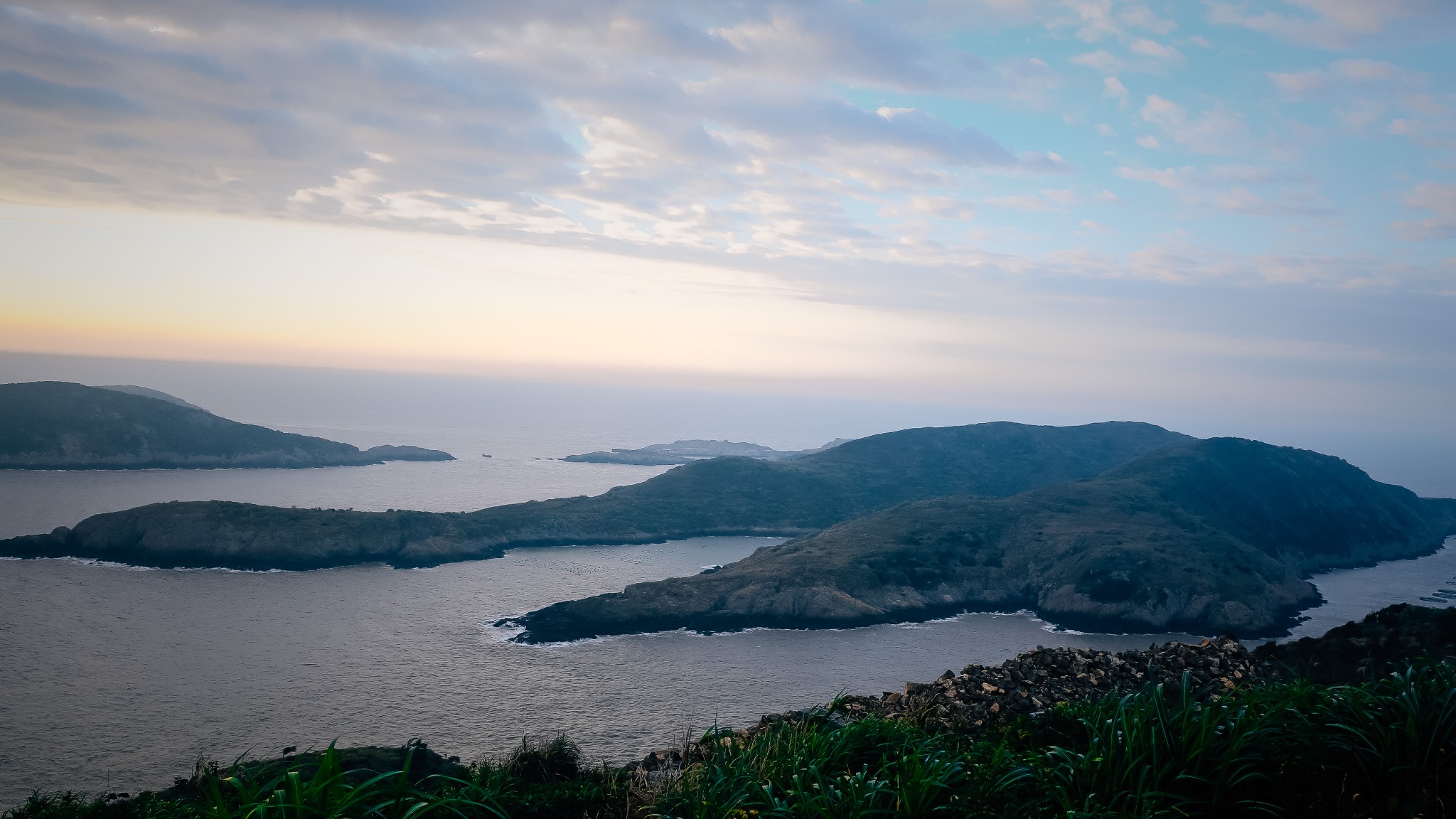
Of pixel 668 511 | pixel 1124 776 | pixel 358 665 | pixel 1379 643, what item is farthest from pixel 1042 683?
pixel 668 511

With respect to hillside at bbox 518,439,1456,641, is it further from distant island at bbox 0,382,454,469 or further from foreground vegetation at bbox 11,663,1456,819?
distant island at bbox 0,382,454,469

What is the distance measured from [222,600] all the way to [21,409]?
87.6 meters

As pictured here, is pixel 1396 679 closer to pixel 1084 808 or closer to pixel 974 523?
pixel 1084 808

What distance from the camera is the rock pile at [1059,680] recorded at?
15.0 meters

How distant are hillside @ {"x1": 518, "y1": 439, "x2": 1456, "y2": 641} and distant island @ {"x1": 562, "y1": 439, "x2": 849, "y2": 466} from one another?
225ft

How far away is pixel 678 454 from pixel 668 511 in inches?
3184

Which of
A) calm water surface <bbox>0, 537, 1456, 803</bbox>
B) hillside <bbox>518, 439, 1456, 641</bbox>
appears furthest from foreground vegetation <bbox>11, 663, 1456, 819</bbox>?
hillside <bbox>518, 439, 1456, 641</bbox>

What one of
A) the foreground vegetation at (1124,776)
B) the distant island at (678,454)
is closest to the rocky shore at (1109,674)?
the foreground vegetation at (1124,776)

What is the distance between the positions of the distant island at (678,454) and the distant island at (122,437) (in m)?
52.6

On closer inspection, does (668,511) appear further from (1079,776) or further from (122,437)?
(1079,776)

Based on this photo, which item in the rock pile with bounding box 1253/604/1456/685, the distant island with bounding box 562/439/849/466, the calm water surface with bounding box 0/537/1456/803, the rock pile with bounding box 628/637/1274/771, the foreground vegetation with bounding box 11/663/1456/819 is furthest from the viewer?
the distant island with bounding box 562/439/849/466

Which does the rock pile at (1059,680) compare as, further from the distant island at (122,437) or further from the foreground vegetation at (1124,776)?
the distant island at (122,437)

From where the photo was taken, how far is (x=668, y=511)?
9862 centimetres

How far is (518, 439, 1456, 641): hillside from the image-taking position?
5934 cm
